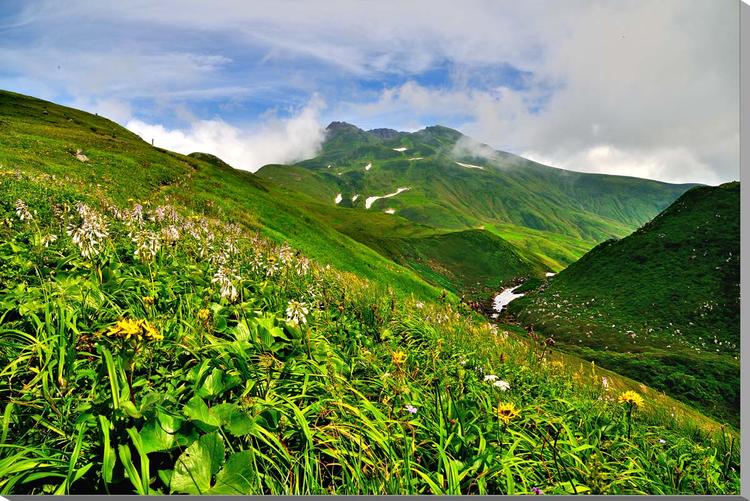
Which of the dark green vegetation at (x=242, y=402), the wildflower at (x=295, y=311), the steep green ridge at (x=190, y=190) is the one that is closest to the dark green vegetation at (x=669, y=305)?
the steep green ridge at (x=190, y=190)

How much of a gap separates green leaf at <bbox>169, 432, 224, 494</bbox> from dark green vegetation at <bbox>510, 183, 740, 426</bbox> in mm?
35158

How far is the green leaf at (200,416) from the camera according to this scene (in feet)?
7.89

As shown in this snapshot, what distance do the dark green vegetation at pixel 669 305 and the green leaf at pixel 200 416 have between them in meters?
35.2

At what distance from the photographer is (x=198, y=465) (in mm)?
2297

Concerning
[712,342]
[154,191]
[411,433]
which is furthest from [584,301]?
[411,433]

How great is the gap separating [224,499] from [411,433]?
1.68m

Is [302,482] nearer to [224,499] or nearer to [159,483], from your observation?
[224,499]

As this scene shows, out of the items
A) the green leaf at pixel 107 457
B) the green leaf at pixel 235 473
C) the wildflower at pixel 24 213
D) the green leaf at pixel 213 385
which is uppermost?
the wildflower at pixel 24 213

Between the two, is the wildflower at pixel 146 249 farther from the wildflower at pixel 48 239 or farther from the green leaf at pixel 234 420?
the green leaf at pixel 234 420

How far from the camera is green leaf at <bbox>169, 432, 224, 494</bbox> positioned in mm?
2229

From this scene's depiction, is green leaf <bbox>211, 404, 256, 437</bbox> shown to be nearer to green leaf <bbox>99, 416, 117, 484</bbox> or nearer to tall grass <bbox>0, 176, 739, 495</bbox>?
tall grass <bbox>0, 176, 739, 495</bbox>

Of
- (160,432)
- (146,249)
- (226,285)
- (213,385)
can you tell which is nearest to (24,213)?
(146,249)

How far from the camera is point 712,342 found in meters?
35.8

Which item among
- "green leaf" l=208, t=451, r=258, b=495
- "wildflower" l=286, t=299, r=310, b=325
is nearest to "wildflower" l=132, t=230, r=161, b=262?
"wildflower" l=286, t=299, r=310, b=325
